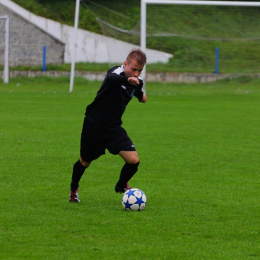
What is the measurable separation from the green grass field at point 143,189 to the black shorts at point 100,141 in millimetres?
611

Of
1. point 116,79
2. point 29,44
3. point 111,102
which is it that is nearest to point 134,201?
point 111,102

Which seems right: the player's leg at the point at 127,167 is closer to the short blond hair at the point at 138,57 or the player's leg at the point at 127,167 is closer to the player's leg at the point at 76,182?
the player's leg at the point at 76,182

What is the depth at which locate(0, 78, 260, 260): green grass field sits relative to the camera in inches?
176

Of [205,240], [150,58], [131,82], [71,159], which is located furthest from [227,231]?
[150,58]

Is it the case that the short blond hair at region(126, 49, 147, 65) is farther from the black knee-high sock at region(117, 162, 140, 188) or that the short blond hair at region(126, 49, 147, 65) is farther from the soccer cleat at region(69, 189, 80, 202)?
the soccer cleat at region(69, 189, 80, 202)

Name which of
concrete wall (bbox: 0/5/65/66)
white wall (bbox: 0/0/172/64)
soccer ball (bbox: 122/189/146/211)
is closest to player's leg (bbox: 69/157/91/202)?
soccer ball (bbox: 122/189/146/211)

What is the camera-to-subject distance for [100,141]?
19.0ft

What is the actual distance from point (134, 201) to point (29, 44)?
23740mm

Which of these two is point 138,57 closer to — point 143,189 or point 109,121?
point 109,121

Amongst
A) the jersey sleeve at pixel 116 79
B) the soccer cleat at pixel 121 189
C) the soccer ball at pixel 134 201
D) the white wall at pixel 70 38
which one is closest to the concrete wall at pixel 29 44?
the white wall at pixel 70 38

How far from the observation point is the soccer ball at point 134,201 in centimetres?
560

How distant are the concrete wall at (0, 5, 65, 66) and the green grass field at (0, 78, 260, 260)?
41.7 feet

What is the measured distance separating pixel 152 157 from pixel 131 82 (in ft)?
13.1

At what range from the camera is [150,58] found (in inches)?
1001
